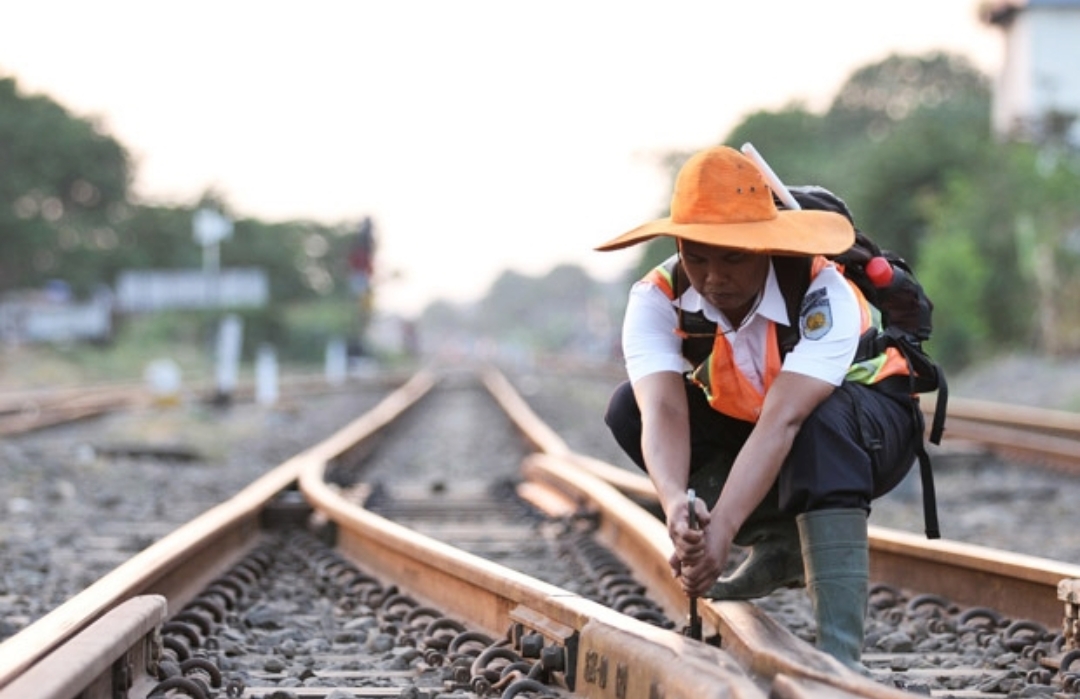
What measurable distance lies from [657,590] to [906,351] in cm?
153

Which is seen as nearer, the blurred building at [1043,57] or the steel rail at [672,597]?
the steel rail at [672,597]

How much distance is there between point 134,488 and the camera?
8.99 meters

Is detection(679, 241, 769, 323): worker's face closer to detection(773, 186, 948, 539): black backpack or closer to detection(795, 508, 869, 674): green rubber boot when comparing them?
detection(773, 186, 948, 539): black backpack

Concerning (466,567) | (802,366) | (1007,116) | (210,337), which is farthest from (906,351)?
(1007,116)

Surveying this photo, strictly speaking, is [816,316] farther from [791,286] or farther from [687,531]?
[687,531]

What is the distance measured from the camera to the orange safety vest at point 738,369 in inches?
124

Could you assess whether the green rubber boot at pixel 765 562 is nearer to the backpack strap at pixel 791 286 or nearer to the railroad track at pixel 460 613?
the railroad track at pixel 460 613

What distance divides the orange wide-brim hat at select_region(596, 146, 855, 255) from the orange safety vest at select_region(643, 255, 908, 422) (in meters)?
0.13

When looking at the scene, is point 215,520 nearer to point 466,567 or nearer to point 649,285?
point 466,567

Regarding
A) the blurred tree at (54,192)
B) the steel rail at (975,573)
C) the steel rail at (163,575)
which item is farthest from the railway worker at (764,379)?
the blurred tree at (54,192)

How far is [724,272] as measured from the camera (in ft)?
9.79

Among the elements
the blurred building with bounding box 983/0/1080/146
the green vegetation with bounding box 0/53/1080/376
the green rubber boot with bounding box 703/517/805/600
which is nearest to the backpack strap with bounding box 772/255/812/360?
the green rubber boot with bounding box 703/517/805/600

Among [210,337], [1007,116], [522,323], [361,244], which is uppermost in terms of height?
[1007,116]

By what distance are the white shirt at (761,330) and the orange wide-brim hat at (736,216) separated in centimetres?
12
